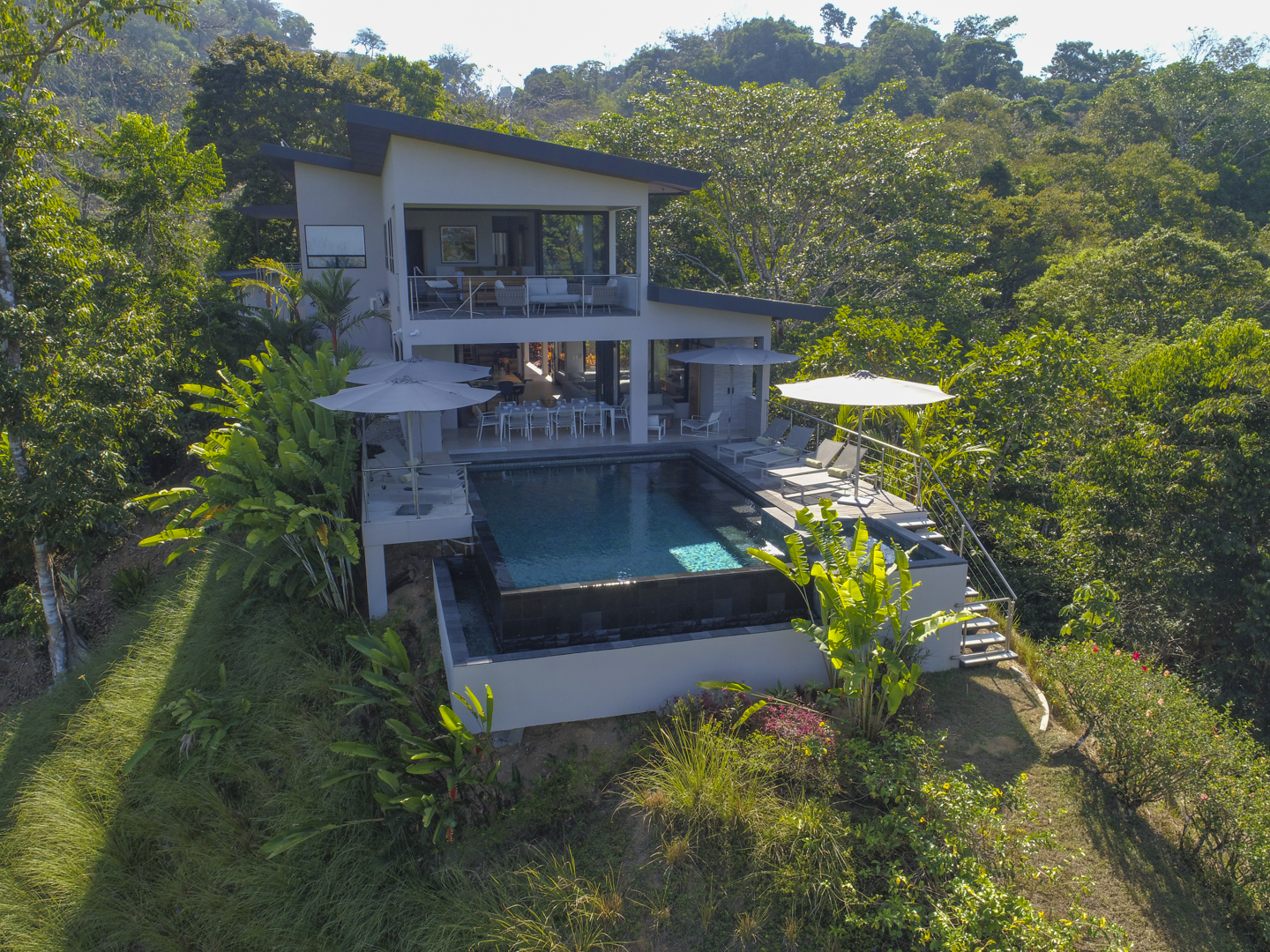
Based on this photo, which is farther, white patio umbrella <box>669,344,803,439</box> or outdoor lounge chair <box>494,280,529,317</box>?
outdoor lounge chair <box>494,280,529,317</box>

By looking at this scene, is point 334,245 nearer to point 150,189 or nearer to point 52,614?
point 150,189

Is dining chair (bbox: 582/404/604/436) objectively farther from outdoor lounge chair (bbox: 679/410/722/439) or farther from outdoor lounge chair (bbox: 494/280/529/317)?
outdoor lounge chair (bbox: 494/280/529/317)

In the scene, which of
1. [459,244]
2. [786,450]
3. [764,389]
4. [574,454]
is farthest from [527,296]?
[786,450]

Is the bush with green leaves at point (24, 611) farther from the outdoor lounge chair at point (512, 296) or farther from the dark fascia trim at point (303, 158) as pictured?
the outdoor lounge chair at point (512, 296)

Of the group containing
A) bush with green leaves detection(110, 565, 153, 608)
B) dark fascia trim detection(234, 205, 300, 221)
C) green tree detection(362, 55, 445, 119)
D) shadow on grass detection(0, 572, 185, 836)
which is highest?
green tree detection(362, 55, 445, 119)

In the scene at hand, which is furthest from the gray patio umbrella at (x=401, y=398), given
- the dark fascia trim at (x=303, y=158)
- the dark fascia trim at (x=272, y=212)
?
the dark fascia trim at (x=272, y=212)

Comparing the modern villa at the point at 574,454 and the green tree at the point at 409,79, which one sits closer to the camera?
the modern villa at the point at 574,454

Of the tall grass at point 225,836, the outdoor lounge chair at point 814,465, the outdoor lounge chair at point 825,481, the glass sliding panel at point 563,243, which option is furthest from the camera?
the glass sliding panel at point 563,243

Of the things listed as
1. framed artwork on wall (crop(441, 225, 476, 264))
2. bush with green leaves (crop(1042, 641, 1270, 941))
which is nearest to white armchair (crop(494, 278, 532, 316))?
framed artwork on wall (crop(441, 225, 476, 264))
